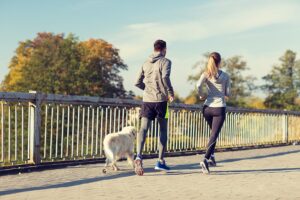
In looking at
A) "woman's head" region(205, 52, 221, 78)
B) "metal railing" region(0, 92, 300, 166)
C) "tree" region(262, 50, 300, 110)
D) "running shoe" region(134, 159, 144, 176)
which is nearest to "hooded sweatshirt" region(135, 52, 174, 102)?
"woman's head" region(205, 52, 221, 78)

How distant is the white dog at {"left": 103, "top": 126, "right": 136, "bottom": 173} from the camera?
8352 millimetres

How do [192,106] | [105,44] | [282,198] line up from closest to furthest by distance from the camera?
[282,198]
[192,106]
[105,44]

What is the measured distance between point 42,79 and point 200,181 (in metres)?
43.0

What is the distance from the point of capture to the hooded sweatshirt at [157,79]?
7.92 meters

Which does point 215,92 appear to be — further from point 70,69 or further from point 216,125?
point 70,69

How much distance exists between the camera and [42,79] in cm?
4875

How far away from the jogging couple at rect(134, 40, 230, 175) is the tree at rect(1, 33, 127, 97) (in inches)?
1592

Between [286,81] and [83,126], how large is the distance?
50.6m

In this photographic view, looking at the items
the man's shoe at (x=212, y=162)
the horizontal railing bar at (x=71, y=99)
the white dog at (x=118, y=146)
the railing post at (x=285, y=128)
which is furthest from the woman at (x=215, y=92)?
the railing post at (x=285, y=128)

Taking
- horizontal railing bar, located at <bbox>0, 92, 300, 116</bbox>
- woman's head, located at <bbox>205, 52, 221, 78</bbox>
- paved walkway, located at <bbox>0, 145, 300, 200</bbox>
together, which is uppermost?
woman's head, located at <bbox>205, 52, 221, 78</bbox>

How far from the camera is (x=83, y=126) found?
10031 millimetres

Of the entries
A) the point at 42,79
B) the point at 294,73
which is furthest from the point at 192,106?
the point at 294,73

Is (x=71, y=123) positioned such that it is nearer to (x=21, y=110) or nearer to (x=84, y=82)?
(x=21, y=110)

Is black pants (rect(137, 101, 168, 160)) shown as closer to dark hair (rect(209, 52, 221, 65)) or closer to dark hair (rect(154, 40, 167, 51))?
dark hair (rect(154, 40, 167, 51))
